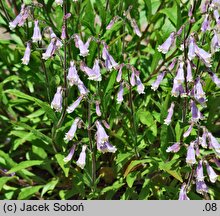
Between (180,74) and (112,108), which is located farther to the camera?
(112,108)

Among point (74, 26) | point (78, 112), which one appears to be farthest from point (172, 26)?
point (78, 112)

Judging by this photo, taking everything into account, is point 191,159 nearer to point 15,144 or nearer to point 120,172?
point 120,172

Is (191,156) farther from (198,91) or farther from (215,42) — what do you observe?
(215,42)

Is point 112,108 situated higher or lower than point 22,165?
higher

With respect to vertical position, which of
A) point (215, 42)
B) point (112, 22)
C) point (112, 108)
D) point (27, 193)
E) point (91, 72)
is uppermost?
point (112, 22)

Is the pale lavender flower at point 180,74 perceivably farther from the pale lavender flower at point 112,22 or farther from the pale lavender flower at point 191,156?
the pale lavender flower at point 112,22

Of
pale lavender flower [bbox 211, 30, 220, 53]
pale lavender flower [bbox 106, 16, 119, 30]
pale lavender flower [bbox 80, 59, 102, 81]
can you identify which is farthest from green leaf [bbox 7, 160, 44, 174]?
pale lavender flower [bbox 211, 30, 220, 53]

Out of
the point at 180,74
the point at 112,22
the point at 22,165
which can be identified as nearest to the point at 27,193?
the point at 22,165

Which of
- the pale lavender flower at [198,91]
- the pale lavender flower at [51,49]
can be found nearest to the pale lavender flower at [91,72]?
the pale lavender flower at [51,49]
